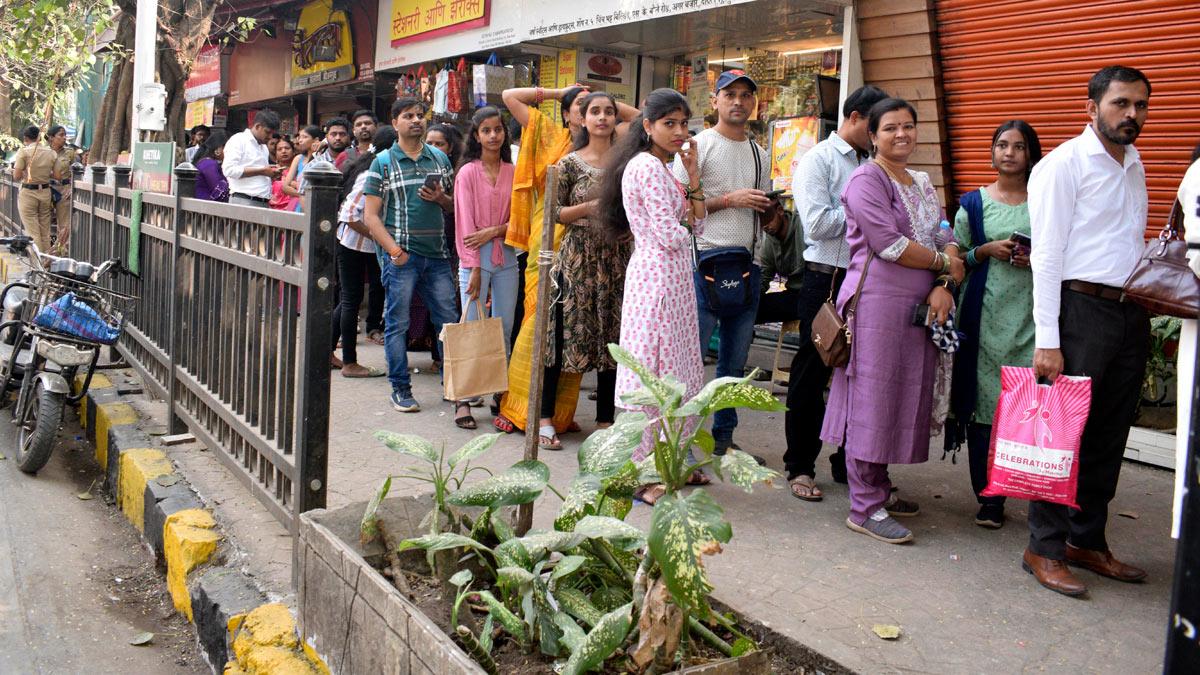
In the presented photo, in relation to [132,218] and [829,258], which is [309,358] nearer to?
[829,258]

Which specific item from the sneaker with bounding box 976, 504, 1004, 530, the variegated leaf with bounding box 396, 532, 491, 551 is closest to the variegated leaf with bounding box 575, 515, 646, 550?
the variegated leaf with bounding box 396, 532, 491, 551

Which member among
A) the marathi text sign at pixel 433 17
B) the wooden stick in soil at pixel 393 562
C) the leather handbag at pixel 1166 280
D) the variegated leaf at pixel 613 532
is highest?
the marathi text sign at pixel 433 17

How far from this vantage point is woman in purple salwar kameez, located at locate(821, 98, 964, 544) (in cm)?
431

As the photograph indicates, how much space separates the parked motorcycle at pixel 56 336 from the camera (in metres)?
5.68

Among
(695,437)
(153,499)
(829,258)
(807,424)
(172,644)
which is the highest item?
(829,258)

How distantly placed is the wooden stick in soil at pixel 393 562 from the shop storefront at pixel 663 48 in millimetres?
5067

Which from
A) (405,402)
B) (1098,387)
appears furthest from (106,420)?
(1098,387)

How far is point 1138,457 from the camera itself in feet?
19.4

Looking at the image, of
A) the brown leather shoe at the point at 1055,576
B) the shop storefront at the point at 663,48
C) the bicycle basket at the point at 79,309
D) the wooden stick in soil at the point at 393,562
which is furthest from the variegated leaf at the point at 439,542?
the shop storefront at the point at 663,48

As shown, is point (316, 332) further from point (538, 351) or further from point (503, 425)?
point (503, 425)

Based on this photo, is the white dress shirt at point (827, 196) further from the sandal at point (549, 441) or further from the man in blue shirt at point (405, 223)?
the man in blue shirt at point (405, 223)

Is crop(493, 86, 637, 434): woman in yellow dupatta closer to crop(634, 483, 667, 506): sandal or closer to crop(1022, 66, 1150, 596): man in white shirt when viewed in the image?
crop(634, 483, 667, 506): sandal

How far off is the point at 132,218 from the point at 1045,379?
501cm

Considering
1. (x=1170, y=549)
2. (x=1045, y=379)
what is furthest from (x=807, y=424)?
(x=1170, y=549)
